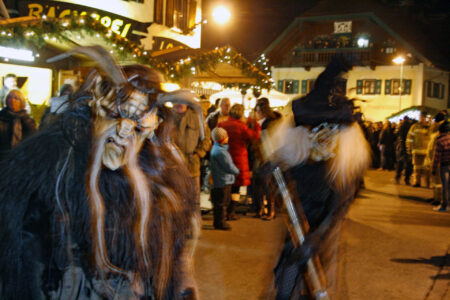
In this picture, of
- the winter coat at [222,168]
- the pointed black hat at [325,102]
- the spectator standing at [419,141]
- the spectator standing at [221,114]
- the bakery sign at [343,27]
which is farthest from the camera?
the bakery sign at [343,27]

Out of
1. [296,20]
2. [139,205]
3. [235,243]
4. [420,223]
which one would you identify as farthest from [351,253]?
[296,20]

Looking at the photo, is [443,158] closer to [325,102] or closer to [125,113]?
[325,102]

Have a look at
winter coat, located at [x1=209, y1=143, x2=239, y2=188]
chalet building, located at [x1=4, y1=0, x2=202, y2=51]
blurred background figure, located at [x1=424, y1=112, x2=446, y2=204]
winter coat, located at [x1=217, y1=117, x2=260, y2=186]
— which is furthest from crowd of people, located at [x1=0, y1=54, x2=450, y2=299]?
chalet building, located at [x1=4, y1=0, x2=202, y2=51]

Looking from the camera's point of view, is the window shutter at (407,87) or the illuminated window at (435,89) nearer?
the window shutter at (407,87)

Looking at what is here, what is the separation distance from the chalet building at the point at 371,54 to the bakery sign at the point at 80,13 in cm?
2053

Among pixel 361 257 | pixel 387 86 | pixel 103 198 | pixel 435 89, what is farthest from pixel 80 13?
pixel 435 89

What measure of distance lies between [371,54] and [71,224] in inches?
1510

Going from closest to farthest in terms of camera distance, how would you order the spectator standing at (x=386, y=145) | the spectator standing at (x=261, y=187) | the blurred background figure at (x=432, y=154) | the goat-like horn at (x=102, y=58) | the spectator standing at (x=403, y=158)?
the goat-like horn at (x=102, y=58)
the spectator standing at (x=261, y=187)
the blurred background figure at (x=432, y=154)
the spectator standing at (x=403, y=158)
the spectator standing at (x=386, y=145)

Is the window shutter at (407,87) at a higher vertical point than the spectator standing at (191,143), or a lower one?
higher

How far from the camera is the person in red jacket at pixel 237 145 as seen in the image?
25.9 feet

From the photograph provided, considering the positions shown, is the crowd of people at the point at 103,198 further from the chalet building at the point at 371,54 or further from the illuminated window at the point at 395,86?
the illuminated window at the point at 395,86

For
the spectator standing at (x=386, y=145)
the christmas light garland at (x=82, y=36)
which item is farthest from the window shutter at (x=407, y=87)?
the christmas light garland at (x=82, y=36)

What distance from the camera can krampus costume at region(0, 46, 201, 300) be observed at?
1.84m

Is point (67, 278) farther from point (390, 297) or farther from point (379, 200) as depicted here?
point (379, 200)
